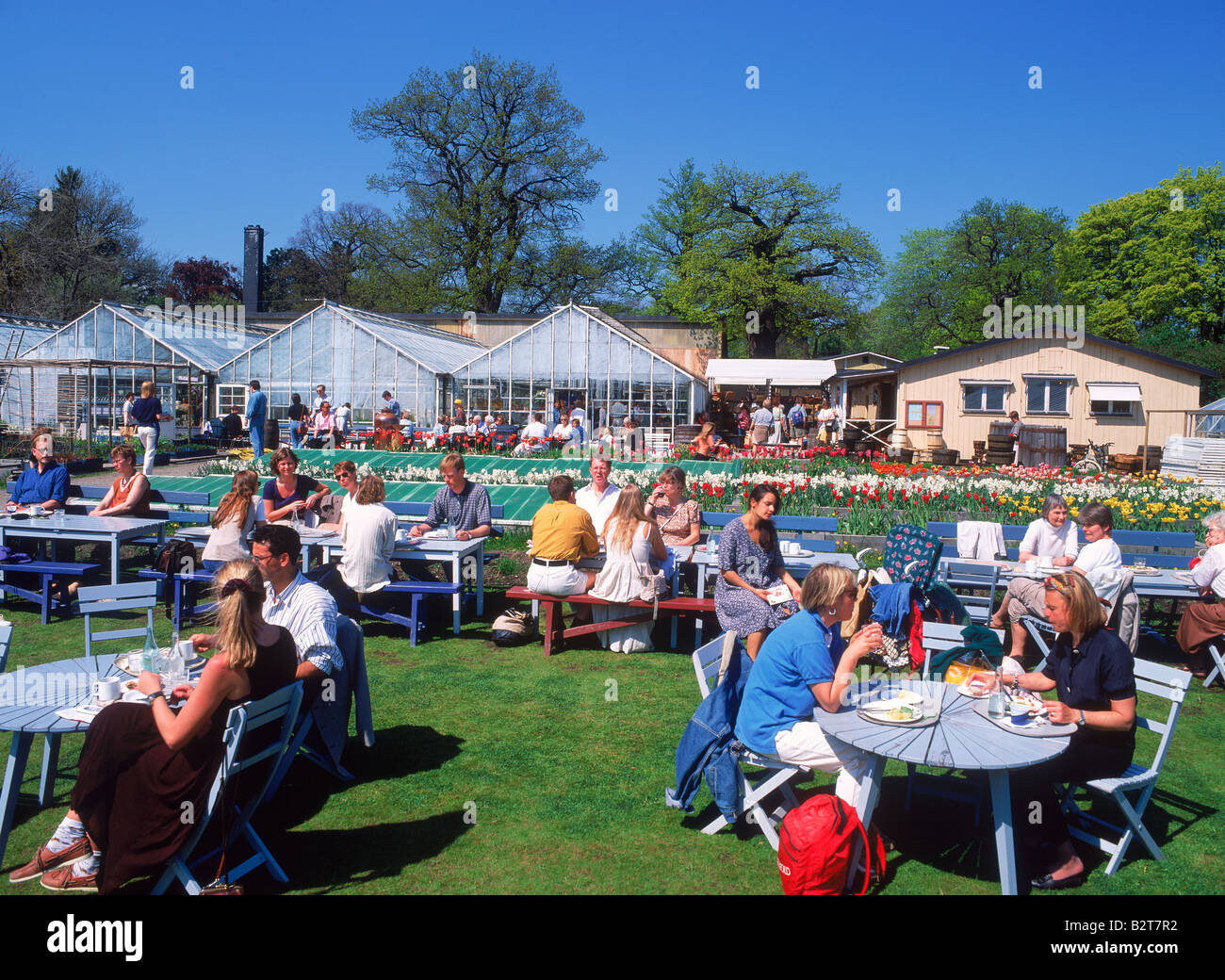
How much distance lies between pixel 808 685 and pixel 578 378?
23.5 metres

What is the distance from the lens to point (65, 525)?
28.6 ft

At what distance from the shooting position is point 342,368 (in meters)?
27.3

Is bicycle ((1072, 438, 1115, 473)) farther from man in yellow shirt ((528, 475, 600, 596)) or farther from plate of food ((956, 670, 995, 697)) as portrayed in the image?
plate of food ((956, 670, 995, 697))

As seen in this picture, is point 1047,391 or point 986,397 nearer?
point 1047,391

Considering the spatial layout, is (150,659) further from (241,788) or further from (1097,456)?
(1097,456)

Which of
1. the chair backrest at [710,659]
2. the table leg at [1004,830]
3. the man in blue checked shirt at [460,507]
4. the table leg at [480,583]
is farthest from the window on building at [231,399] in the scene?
the table leg at [1004,830]

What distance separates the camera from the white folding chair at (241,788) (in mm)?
3606

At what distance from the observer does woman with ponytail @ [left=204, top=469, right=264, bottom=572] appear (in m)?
7.73

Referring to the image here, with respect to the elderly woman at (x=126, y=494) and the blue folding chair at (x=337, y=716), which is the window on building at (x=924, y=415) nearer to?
the elderly woman at (x=126, y=494)

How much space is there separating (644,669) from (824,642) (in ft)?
10.3

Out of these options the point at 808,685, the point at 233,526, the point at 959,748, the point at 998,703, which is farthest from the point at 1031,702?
the point at 233,526
